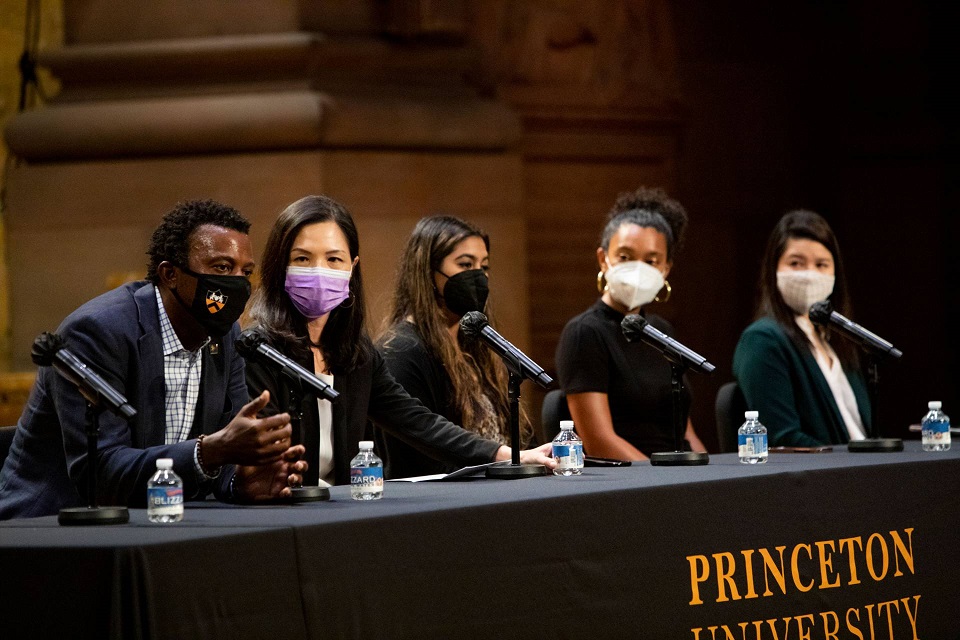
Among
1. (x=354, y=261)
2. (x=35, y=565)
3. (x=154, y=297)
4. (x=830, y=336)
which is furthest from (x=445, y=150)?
(x=35, y=565)

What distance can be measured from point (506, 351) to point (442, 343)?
849 millimetres

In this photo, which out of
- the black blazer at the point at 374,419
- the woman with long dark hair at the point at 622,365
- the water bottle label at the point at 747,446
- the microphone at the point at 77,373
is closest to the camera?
the microphone at the point at 77,373

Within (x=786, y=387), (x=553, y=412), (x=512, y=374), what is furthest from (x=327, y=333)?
(x=786, y=387)

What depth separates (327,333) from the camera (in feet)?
13.1

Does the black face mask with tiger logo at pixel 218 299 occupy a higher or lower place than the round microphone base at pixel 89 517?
higher

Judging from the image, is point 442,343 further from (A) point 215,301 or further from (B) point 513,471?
(A) point 215,301

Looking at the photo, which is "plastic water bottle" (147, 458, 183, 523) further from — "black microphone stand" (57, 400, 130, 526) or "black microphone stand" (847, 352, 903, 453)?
"black microphone stand" (847, 352, 903, 453)

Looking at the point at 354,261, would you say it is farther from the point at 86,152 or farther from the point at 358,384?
the point at 86,152

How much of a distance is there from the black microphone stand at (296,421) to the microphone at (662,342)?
102 centimetres

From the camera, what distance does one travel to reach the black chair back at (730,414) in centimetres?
507

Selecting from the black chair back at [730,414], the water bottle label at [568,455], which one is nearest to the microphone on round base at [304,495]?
the water bottle label at [568,455]

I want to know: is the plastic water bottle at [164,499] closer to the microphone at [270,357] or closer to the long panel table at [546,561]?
the long panel table at [546,561]

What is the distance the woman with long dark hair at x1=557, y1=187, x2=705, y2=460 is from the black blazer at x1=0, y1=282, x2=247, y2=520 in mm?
1611

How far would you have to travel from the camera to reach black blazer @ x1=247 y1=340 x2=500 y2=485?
3.82m
